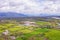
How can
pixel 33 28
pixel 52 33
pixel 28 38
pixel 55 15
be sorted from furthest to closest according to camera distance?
pixel 55 15, pixel 33 28, pixel 52 33, pixel 28 38

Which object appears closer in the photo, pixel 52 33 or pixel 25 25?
pixel 52 33

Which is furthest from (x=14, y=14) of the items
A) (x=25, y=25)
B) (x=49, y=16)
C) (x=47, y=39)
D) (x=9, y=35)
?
(x=47, y=39)

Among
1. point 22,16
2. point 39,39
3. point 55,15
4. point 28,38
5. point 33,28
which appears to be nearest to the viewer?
point 39,39

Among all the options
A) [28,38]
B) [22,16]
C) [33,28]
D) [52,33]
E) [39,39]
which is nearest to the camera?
[39,39]

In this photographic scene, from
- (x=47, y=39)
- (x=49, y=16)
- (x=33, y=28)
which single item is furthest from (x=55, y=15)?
(x=47, y=39)

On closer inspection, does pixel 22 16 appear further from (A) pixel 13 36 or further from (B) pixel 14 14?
(A) pixel 13 36

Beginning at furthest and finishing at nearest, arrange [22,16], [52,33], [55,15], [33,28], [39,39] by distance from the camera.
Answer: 1. [22,16]
2. [55,15]
3. [33,28]
4. [52,33]
5. [39,39]

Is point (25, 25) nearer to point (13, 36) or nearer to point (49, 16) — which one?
point (13, 36)

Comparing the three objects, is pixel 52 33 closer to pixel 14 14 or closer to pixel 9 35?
pixel 9 35

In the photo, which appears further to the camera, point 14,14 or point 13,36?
point 14,14
